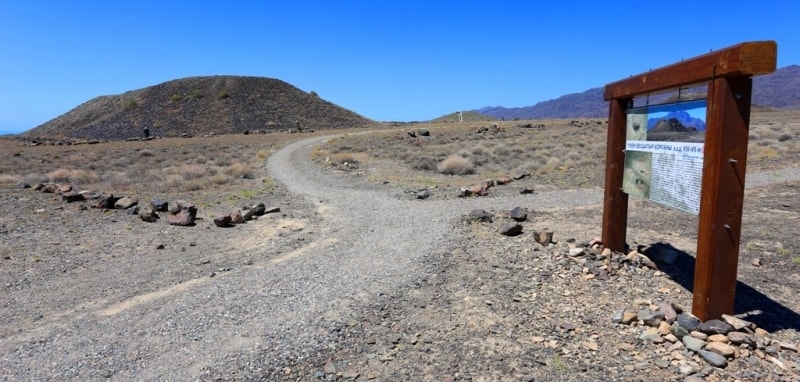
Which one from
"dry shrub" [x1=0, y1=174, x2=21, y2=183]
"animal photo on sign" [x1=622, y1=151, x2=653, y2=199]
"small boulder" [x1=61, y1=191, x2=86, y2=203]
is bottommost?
"small boulder" [x1=61, y1=191, x2=86, y2=203]

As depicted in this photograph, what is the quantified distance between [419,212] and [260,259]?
421 cm

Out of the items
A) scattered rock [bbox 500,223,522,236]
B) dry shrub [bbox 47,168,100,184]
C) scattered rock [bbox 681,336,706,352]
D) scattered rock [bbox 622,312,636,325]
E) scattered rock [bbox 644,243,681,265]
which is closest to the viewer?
scattered rock [bbox 681,336,706,352]

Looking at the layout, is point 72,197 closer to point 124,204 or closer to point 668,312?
point 124,204

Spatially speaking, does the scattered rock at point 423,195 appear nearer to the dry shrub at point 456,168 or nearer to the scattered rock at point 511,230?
the scattered rock at point 511,230

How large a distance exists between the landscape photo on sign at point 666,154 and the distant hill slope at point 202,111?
56574 mm

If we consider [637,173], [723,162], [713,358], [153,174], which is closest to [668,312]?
[713,358]

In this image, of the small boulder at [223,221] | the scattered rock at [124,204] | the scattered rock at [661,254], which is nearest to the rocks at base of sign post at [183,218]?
the small boulder at [223,221]

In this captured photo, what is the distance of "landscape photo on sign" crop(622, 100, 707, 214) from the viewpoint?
4.75 metres

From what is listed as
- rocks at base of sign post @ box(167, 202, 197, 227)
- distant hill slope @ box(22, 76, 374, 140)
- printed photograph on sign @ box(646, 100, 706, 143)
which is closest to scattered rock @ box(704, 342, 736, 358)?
printed photograph on sign @ box(646, 100, 706, 143)

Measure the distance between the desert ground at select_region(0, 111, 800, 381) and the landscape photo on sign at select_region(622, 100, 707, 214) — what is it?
3.56 ft

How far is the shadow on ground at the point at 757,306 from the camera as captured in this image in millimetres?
4609

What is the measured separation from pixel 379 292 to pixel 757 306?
4.04m

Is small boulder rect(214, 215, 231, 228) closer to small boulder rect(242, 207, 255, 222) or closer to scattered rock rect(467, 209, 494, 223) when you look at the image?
small boulder rect(242, 207, 255, 222)

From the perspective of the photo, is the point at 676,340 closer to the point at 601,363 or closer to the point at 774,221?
the point at 601,363
